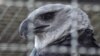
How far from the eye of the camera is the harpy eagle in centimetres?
151

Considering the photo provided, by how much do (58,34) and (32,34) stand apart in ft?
0.25

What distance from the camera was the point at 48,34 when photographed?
5.08ft

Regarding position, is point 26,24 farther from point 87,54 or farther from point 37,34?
point 87,54

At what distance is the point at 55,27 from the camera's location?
1558 millimetres

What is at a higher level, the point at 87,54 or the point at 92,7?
the point at 92,7

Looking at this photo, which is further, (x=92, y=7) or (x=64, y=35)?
(x=64, y=35)

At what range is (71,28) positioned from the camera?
153 centimetres

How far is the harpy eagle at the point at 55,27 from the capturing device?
59.5 inches

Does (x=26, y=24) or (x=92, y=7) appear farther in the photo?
(x=26, y=24)

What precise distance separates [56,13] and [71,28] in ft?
0.24

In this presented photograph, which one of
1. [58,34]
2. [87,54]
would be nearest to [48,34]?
[58,34]

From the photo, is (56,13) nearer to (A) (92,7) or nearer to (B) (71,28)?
(B) (71,28)

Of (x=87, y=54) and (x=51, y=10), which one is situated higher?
(x=51, y=10)

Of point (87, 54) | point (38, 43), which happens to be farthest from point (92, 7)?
point (38, 43)
